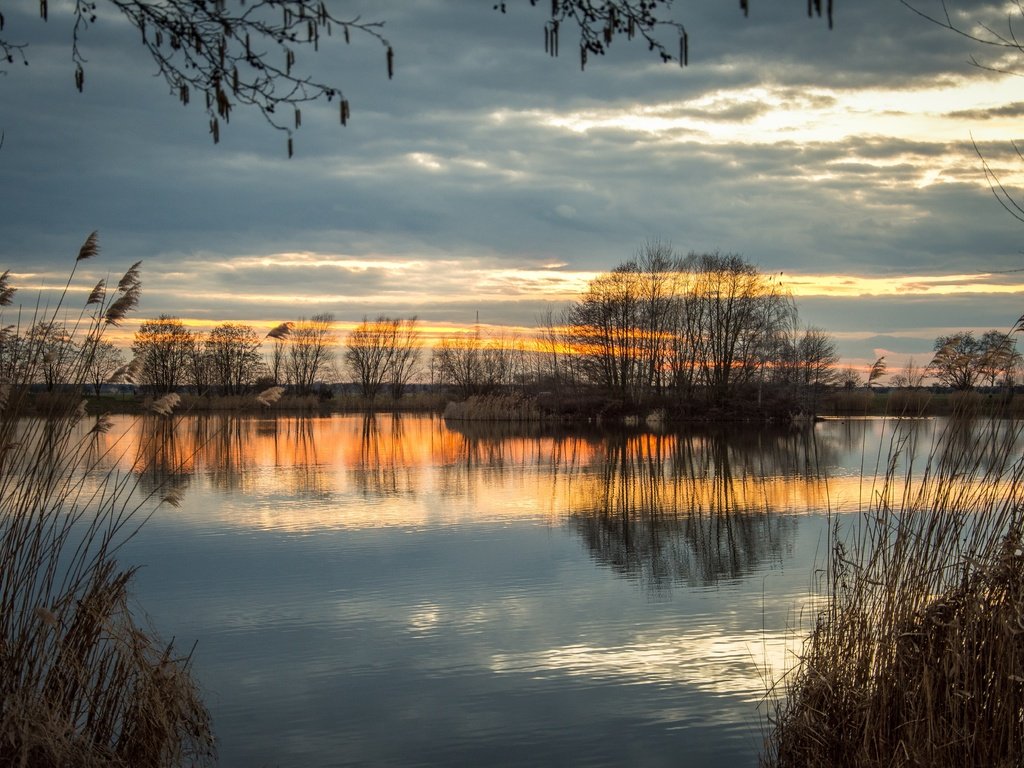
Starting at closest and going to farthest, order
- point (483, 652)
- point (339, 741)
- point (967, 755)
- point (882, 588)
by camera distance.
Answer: point (967, 755)
point (882, 588)
point (339, 741)
point (483, 652)

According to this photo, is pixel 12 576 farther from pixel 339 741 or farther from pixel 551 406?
pixel 551 406

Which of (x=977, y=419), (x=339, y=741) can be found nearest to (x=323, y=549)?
(x=339, y=741)

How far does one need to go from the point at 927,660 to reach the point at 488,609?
514 centimetres

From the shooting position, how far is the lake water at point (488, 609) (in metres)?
6.11

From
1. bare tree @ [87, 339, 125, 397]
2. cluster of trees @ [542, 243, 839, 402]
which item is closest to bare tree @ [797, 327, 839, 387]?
cluster of trees @ [542, 243, 839, 402]

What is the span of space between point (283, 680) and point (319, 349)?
74657 mm

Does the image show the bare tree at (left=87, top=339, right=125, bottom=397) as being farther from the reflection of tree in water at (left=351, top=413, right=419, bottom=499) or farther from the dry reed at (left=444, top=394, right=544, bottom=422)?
the dry reed at (left=444, top=394, right=544, bottom=422)

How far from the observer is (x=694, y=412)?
49031 mm

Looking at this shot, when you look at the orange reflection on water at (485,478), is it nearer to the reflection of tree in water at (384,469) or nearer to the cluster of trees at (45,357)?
the reflection of tree in water at (384,469)

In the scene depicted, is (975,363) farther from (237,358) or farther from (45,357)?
(237,358)

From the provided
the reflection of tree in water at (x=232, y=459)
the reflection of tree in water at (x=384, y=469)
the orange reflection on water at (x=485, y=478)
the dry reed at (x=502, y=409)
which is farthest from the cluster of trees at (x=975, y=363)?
the dry reed at (x=502, y=409)

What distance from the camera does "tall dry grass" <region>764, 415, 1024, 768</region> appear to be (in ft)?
14.3

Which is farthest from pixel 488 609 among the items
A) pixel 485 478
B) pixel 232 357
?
pixel 232 357

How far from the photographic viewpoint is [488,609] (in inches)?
365
